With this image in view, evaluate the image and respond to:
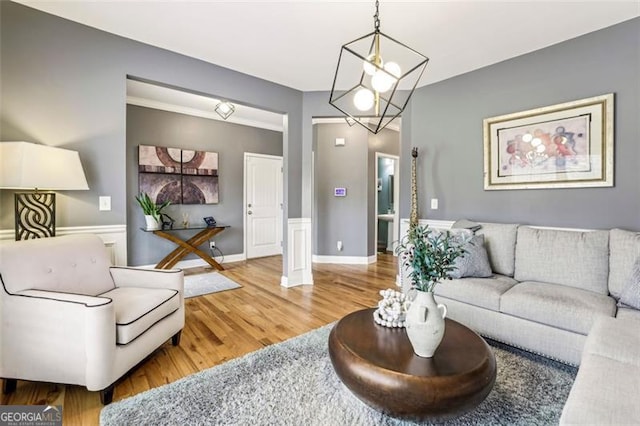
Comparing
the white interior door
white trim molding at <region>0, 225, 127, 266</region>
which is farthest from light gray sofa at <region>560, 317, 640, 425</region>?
the white interior door

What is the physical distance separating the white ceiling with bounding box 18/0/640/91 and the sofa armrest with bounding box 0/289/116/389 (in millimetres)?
2170

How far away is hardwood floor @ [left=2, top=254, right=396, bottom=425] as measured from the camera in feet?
5.55

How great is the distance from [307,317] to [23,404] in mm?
1968

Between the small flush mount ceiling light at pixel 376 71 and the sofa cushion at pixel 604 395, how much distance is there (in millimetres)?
1440

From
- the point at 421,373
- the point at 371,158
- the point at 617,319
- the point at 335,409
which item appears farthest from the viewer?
the point at 371,158

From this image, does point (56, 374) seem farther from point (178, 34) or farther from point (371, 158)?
point (371, 158)

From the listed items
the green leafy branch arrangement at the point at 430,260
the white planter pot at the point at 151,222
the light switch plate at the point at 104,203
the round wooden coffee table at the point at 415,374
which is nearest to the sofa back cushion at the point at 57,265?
the light switch plate at the point at 104,203

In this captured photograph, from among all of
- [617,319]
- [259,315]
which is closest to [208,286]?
[259,315]

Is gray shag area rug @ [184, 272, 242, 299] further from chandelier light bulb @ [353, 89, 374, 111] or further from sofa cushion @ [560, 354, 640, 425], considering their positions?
sofa cushion @ [560, 354, 640, 425]

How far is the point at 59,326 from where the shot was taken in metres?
1.58

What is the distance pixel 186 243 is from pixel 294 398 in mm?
3415

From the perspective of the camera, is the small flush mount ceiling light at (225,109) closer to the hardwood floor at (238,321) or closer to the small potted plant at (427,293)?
the hardwood floor at (238,321)

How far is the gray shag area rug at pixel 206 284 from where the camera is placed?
3576 millimetres

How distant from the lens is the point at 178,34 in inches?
103
